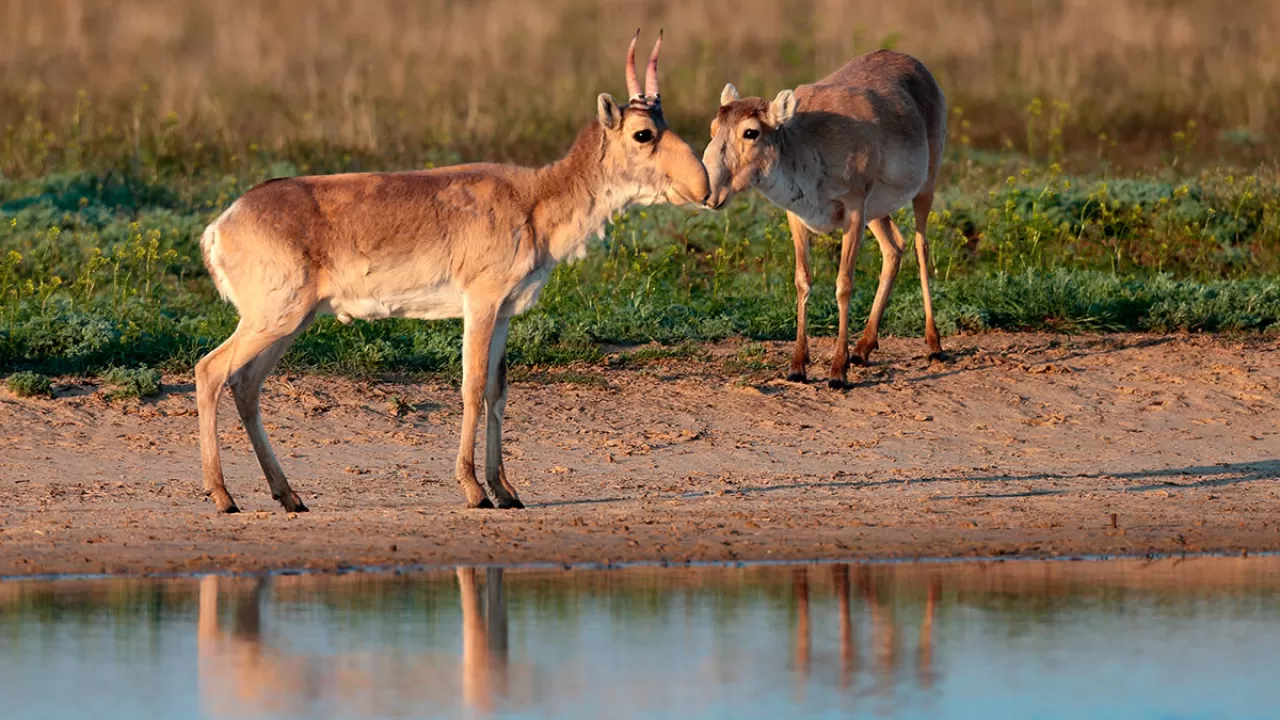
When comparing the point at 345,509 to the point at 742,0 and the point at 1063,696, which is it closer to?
the point at 1063,696

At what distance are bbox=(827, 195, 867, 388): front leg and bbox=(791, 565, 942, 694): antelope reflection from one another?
4052 mm

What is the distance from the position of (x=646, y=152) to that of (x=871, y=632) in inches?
137

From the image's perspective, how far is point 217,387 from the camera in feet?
32.8

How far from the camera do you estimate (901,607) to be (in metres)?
8.30

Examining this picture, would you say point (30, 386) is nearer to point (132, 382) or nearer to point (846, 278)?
point (132, 382)

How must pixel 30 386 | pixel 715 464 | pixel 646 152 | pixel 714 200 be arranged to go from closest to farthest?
pixel 646 152
pixel 714 200
pixel 715 464
pixel 30 386

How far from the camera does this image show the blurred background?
22.0m

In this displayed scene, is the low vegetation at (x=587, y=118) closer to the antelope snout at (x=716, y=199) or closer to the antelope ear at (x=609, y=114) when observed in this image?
the antelope snout at (x=716, y=199)

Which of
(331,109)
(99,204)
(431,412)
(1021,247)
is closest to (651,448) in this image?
(431,412)

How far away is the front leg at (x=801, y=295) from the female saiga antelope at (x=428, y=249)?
287 centimetres

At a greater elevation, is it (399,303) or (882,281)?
(399,303)

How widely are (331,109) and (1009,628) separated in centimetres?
1721

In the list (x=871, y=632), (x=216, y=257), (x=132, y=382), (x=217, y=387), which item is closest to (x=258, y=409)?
(x=217, y=387)

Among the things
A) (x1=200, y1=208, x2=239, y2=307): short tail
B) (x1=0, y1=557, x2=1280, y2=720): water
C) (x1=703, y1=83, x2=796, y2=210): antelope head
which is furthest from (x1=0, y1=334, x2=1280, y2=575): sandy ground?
(x1=703, y1=83, x2=796, y2=210): antelope head
